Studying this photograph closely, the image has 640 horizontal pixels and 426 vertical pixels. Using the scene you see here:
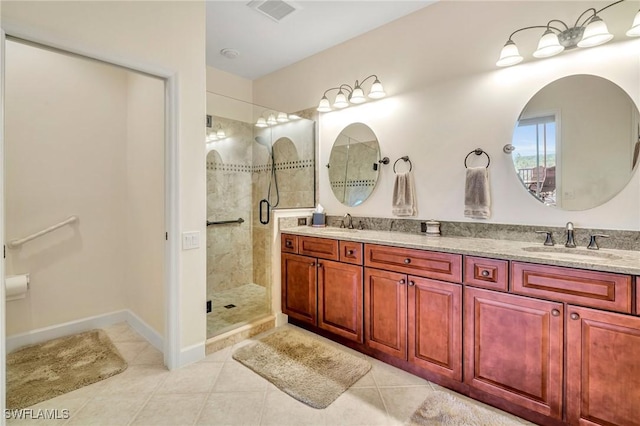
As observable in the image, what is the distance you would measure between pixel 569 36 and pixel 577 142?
659 mm

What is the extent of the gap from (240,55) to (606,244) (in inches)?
144

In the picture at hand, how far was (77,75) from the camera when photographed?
8.94 ft

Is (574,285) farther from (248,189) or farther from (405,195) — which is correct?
(248,189)

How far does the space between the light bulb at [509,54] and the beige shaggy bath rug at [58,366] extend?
11.2ft

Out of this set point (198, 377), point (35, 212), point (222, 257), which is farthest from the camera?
point (222, 257)

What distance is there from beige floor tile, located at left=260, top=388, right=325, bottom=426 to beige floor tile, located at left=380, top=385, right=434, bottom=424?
411 millimetres

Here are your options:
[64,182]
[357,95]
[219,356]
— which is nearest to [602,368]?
[219,356]

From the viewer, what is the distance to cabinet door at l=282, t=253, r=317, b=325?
271cm

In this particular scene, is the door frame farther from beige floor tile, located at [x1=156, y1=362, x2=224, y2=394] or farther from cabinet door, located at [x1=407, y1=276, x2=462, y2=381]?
cabinet door, located at [x1=407, y1=276, x2=462, y2=381]

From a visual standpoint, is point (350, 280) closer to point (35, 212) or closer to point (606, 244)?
point (606, 244)

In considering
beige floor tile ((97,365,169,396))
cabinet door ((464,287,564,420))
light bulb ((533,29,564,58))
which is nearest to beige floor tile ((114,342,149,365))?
beige floor tile ((97,365,169,396))

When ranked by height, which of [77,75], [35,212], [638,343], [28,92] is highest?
[77,75]

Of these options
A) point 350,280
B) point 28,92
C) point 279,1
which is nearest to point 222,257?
point 350,280

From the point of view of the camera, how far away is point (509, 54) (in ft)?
6.67
